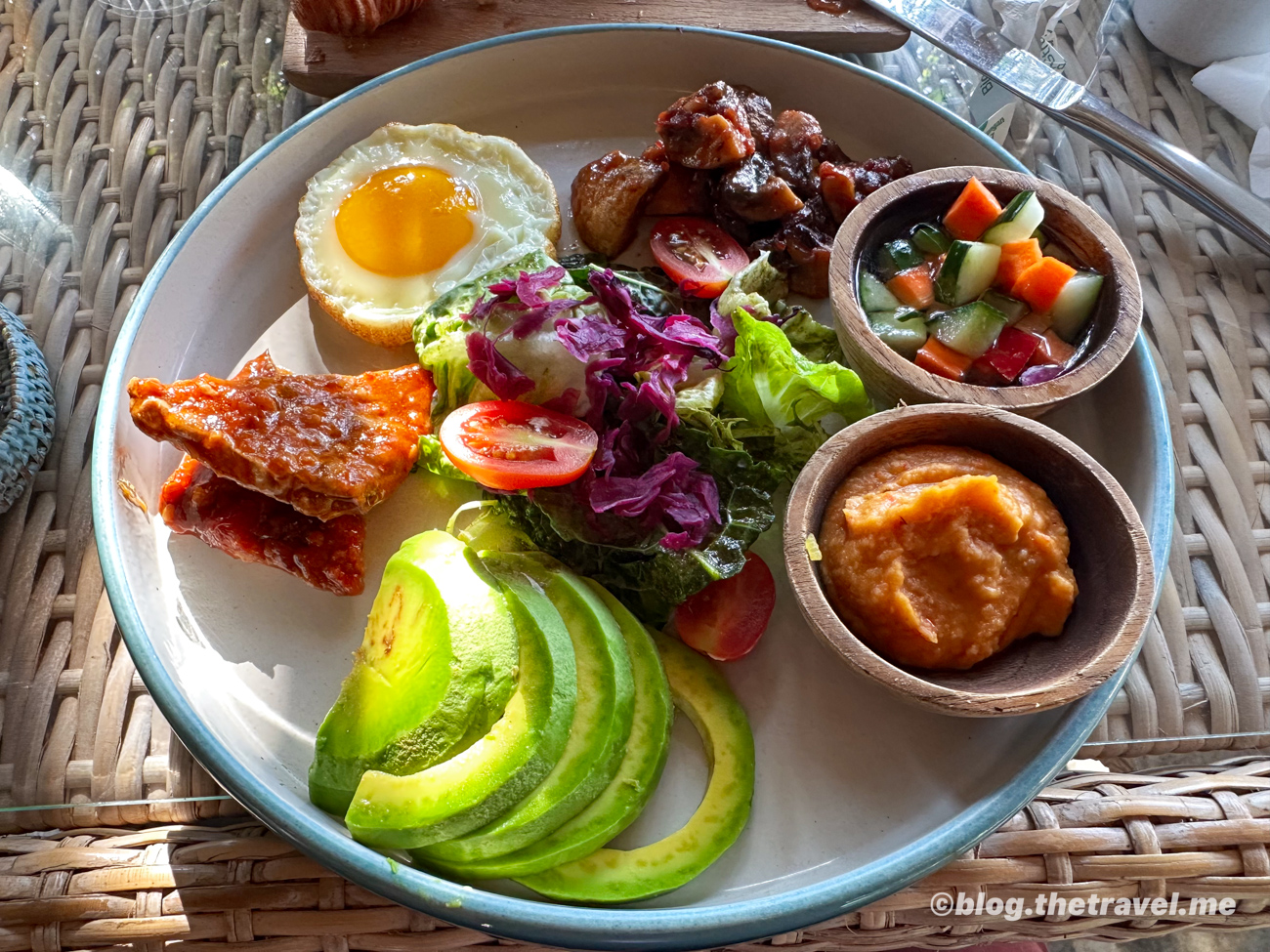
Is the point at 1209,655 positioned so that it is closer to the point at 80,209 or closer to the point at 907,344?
the point at 907,344

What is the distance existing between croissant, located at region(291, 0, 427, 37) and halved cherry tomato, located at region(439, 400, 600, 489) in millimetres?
1782

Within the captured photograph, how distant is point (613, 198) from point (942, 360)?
47.7 inches

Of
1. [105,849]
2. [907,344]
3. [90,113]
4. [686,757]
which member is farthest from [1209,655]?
[90,113]

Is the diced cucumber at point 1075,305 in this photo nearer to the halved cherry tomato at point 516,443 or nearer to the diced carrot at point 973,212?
the diced carrot at point 973,212

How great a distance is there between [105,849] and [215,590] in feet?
2.33

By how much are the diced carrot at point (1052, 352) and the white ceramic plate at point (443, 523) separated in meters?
0.34

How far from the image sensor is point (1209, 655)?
8.78ft

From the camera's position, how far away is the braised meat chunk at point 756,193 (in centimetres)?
291

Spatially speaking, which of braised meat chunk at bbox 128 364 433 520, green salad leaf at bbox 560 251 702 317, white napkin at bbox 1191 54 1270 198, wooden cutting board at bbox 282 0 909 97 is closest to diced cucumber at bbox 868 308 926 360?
green salad leaf at bbox 560 251 702 317

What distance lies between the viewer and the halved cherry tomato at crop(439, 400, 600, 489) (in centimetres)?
238

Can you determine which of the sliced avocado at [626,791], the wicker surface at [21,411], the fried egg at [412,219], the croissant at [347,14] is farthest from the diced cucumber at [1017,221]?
the wicker surface at [21,411]

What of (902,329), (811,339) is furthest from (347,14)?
(902,329)

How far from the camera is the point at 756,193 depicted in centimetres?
291

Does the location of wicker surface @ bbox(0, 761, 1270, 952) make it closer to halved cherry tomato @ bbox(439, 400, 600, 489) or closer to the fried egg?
halved cherry tomato @ bbox(439, 400, 600, 489)
